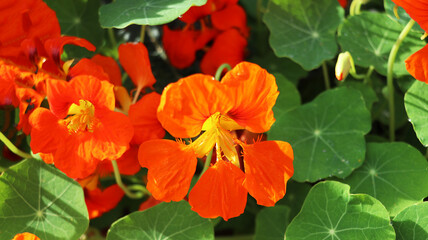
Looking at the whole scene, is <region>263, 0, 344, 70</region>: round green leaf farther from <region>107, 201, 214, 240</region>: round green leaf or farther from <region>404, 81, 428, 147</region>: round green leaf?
<region>107, 201, 214, 240</region>: round green leaf

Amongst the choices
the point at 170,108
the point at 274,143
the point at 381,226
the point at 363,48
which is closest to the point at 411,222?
the point at 381,226

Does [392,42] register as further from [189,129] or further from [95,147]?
[95,147]

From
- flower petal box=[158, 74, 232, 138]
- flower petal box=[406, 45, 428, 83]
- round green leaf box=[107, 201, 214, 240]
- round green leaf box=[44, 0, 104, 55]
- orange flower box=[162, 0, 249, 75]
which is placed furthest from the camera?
round green leaf box=[44, 0, 104, 55]

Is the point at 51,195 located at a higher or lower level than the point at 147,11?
lower

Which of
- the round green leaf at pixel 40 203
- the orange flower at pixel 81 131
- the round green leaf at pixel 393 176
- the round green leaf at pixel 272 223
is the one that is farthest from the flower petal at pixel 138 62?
the round green leaf at pixel 393 176

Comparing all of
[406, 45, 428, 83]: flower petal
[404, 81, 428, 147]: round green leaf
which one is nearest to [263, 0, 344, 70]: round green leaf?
[404, 81, 428, 147]: round green leaf

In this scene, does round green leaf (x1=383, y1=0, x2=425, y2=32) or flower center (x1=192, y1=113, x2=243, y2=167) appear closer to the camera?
flower center (x1=192, y1=113, x2=243, y2=167)
